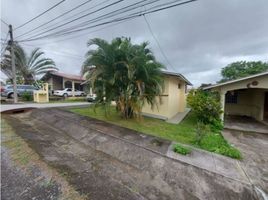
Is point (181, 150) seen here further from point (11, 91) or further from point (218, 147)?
point (11, 91)

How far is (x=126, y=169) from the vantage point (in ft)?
14.6

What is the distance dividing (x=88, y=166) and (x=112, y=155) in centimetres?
96

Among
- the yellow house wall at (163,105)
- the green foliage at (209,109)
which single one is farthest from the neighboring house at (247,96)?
the yellow house wall at (163,105)

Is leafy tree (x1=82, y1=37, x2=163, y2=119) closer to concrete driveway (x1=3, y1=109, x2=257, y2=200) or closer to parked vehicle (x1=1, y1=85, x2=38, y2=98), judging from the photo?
concrete driveway (x1=3, y1=109, x2=257, y2=200)

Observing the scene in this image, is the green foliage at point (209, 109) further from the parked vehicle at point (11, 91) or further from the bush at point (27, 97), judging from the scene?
the parked vehicle at point (11, 91)

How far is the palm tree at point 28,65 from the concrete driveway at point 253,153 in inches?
1004

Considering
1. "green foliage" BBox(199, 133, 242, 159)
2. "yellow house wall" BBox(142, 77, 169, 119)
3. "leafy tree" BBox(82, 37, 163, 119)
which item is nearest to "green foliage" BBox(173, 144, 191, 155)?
"green foliage" BBox(199, 133, 242, 159)

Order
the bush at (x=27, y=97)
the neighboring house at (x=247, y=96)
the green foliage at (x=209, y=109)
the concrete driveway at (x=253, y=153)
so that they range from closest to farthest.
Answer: the concrete driveway at (x=253, y=153) < the neighboring house at (x=247, y=96) < the green foliage at (x=209, y=109) < the bush at (x=27, y=97)

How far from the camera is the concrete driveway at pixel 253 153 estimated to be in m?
4.20

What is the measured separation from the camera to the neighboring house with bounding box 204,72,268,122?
858 centimetres

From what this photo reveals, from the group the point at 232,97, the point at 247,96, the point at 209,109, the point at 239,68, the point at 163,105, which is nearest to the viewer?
the point at 209,109

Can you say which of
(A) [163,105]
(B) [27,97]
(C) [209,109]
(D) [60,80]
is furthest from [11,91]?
(C) [209,109]

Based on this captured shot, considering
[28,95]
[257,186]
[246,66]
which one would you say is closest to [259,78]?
[257,186]

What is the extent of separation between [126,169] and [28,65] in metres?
25.6
